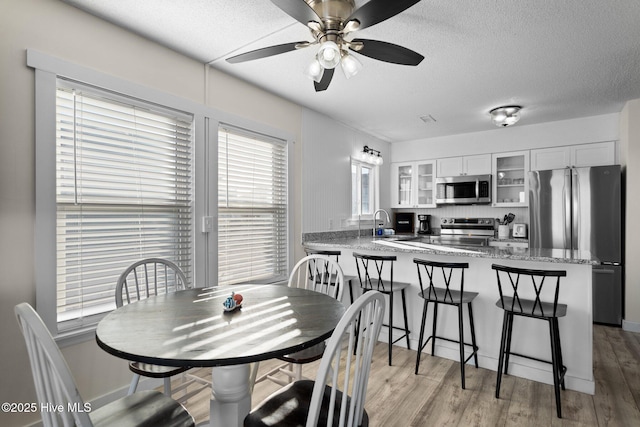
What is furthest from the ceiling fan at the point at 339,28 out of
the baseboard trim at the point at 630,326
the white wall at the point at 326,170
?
the baseboard trim at the point at 630,326

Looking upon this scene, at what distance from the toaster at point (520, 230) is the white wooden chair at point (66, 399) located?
185 inches

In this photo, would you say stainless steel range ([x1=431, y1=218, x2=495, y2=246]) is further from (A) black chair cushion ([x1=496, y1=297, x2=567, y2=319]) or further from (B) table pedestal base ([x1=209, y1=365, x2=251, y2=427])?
(B) table pedestal base ([x1=209, y1=365, x2=251, y2=427])

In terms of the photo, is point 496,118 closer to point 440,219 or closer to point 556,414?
point 440,219

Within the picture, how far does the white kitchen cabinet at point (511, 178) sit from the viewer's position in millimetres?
4629

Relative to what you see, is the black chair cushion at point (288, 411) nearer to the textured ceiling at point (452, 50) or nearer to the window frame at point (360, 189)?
the textured ceiling at point (452, 50)

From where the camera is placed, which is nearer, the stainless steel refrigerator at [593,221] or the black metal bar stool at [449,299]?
the black metal bar stool at [449,299]

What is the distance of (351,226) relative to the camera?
4.75m

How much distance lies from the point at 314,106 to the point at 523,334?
3085mm

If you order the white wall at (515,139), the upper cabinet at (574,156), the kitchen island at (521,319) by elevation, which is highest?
the white wall at (515,139)

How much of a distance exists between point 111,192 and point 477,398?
2878 mm

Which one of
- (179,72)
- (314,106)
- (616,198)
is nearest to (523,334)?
(616,198)

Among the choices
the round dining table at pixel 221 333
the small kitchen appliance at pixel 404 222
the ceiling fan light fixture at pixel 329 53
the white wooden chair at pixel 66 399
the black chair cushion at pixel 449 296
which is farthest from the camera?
the small kitchen appliance at pixel 404 222

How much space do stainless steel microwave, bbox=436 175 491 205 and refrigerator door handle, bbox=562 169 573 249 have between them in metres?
1.00

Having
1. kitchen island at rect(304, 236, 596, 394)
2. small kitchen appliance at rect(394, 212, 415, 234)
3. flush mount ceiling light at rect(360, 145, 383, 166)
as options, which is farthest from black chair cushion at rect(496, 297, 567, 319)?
small kitchen appliance at rect(394, 212, 415, 234)
